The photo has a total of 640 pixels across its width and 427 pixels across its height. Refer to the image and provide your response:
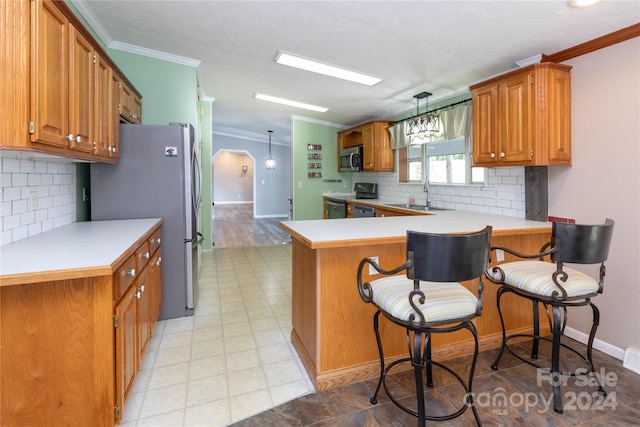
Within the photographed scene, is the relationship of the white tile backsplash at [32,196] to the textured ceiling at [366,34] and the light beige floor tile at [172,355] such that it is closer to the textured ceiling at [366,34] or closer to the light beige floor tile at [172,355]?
the light beige floor tile at [172,355]

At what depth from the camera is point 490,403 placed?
181 cm

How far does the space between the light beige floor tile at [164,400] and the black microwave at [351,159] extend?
14.6 ft

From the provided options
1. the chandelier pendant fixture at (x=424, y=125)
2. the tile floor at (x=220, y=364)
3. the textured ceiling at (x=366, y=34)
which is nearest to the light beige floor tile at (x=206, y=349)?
the tile floor at (x=220, y=364)

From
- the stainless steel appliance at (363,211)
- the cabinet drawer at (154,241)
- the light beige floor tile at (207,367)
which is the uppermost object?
the stainless steel appliance at (363,211)

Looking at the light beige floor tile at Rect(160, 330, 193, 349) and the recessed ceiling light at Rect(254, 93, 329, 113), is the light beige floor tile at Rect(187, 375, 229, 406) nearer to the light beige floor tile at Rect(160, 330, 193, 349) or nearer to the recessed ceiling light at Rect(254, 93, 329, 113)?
the light beige floor tile at Rect(160, 330, 193, 349)

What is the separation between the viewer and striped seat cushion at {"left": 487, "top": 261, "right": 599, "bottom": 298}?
1756 mm

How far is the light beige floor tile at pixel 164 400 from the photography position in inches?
67.7

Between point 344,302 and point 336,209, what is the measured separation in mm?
3952

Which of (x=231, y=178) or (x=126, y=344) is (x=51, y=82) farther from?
(x=231, y=178)

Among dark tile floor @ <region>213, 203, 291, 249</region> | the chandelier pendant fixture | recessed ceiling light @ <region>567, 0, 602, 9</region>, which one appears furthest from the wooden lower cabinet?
dark tile floor @ <region>213, 203, 291, 249</region>

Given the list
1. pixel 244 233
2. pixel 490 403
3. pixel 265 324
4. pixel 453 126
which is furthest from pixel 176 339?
pixel 244 233

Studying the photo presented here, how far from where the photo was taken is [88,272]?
126cm

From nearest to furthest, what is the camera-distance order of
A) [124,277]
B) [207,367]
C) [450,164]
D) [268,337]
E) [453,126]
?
1. [124,277]
2. [207,367]
3. [268,337]
4. [453,126]
5. [450,164]

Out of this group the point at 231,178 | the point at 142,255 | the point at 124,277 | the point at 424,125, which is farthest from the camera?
the point at 231,178
